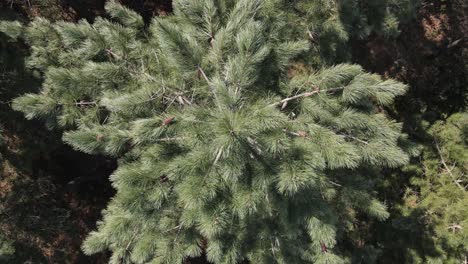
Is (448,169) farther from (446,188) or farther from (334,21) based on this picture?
(334,21)

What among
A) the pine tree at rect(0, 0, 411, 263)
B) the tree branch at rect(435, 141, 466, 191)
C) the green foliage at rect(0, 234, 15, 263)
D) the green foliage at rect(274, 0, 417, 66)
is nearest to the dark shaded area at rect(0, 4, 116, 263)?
the green foliage at rect(0, 234, 15, 263)

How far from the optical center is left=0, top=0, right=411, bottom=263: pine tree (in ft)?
7.42

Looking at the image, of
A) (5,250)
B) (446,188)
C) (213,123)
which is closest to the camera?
(213,123)

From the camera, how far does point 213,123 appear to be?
7.00 feet

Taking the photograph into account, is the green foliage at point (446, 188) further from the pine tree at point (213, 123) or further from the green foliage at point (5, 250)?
the green foliage at point (5, 250)

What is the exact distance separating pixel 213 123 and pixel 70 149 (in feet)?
17.0

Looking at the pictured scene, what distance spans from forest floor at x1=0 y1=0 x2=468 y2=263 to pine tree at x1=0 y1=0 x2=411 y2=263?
2.65 metres

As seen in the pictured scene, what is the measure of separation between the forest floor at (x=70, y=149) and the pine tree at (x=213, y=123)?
8.68 feet

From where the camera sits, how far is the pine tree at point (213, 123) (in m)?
2.26

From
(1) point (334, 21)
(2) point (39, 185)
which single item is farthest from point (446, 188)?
(2) point (39, 185)

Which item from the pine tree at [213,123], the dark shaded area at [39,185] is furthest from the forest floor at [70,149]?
the pine tree at [213,123]

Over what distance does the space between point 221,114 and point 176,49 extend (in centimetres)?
66

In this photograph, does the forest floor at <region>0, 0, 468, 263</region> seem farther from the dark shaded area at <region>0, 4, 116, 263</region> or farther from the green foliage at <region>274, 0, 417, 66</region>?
the green foliage at <region>274, 0, 417, 66</region>

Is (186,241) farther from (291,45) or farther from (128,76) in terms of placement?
(291,45)
